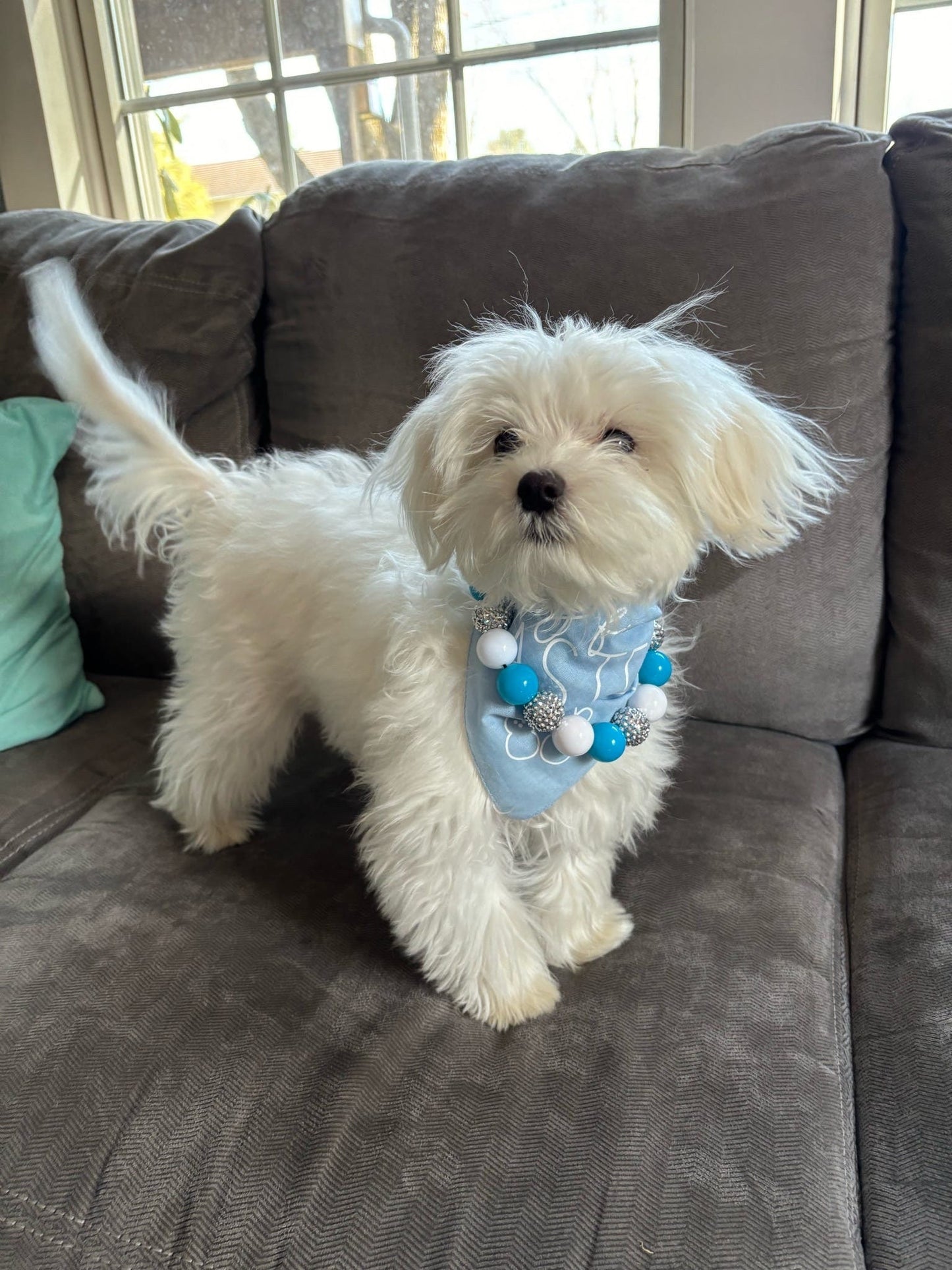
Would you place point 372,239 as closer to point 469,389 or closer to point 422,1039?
point 469,389

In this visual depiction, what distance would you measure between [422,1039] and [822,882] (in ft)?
1.85

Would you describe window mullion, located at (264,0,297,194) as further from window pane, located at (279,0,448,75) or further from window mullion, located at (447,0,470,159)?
window mullion, located at (447,0,470,159)

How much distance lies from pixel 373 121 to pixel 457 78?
0.24 m

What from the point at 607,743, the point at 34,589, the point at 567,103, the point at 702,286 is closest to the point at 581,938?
the point at 607,743

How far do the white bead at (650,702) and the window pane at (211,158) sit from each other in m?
1.99

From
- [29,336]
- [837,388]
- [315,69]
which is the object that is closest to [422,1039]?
[837,388]

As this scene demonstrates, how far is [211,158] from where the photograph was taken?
95.1 inches

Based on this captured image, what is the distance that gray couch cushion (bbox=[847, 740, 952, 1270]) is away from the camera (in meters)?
0.74

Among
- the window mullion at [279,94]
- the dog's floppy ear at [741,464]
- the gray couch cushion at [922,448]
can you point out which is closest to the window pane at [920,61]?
the gray couch cushion at [922,448]

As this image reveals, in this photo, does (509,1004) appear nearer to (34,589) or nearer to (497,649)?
(497,649)

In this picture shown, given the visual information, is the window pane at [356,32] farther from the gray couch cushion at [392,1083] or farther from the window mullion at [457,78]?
the gray couch cushion at [392,1083]

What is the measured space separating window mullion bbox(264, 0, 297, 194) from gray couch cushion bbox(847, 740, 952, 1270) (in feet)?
6.68

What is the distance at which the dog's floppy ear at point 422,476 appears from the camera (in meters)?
0.92

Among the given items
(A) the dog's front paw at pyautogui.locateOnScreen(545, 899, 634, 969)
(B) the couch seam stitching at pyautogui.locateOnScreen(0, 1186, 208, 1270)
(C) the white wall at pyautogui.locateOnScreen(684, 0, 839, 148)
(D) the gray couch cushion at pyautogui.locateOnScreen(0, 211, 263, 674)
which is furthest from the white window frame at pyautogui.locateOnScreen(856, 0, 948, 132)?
(B) the couch seam stitching at pyautogui.locateOnScreen(0, 1186, 208, 1270)
